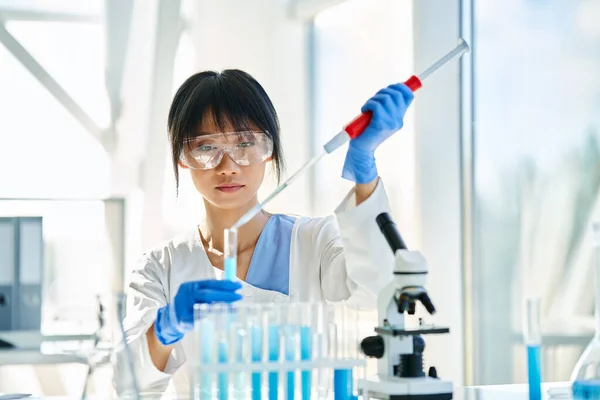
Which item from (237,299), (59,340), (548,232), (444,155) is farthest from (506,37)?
(59,340)

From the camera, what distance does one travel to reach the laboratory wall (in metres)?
3.71

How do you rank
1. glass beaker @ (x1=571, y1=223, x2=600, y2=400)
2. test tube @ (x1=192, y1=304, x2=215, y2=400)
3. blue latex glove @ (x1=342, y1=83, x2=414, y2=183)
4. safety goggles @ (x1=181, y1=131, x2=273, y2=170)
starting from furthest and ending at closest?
safety goggles @ (x1=181, y1=131, x2=273, y2=170)
blue latex glove @ (x1=342, y1=83, x2=414, y2=183)
glass beaker @ (x1=571, y1=223, x2=600, y2=400)
test tube @ (x1=192, y1=304, x2=215, y2=400)

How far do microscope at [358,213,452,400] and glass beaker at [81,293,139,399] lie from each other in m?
0.44

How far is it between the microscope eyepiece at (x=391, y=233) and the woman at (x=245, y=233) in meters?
0.35

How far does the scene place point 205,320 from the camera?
1.60 m

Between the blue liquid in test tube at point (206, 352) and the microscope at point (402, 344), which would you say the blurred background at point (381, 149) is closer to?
the blue liquid in test tube at point (206, 352)

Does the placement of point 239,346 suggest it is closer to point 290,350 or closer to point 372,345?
point 290,350

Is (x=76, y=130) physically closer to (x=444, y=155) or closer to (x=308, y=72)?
(x=308, y=72)

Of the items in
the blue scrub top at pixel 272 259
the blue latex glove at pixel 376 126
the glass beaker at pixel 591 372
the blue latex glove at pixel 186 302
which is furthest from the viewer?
the blue scrub top at pixel 272 259

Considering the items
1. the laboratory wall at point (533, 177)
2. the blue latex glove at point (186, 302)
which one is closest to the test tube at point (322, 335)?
the blue latex glove at point (186, 302)

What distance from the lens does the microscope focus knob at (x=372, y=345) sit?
1701mm

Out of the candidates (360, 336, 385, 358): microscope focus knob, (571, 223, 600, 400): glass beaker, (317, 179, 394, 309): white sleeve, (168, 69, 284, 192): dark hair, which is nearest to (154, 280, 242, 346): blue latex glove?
(360, 336, 385, 358): microscope focus knob

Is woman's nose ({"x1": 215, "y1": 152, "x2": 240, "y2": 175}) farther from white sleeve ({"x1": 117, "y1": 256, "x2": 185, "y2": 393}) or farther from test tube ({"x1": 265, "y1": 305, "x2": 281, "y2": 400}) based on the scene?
test tube ({"x1": 265, "y1": 305, "x2": 281, "y2": 400})

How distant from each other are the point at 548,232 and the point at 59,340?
266cm
